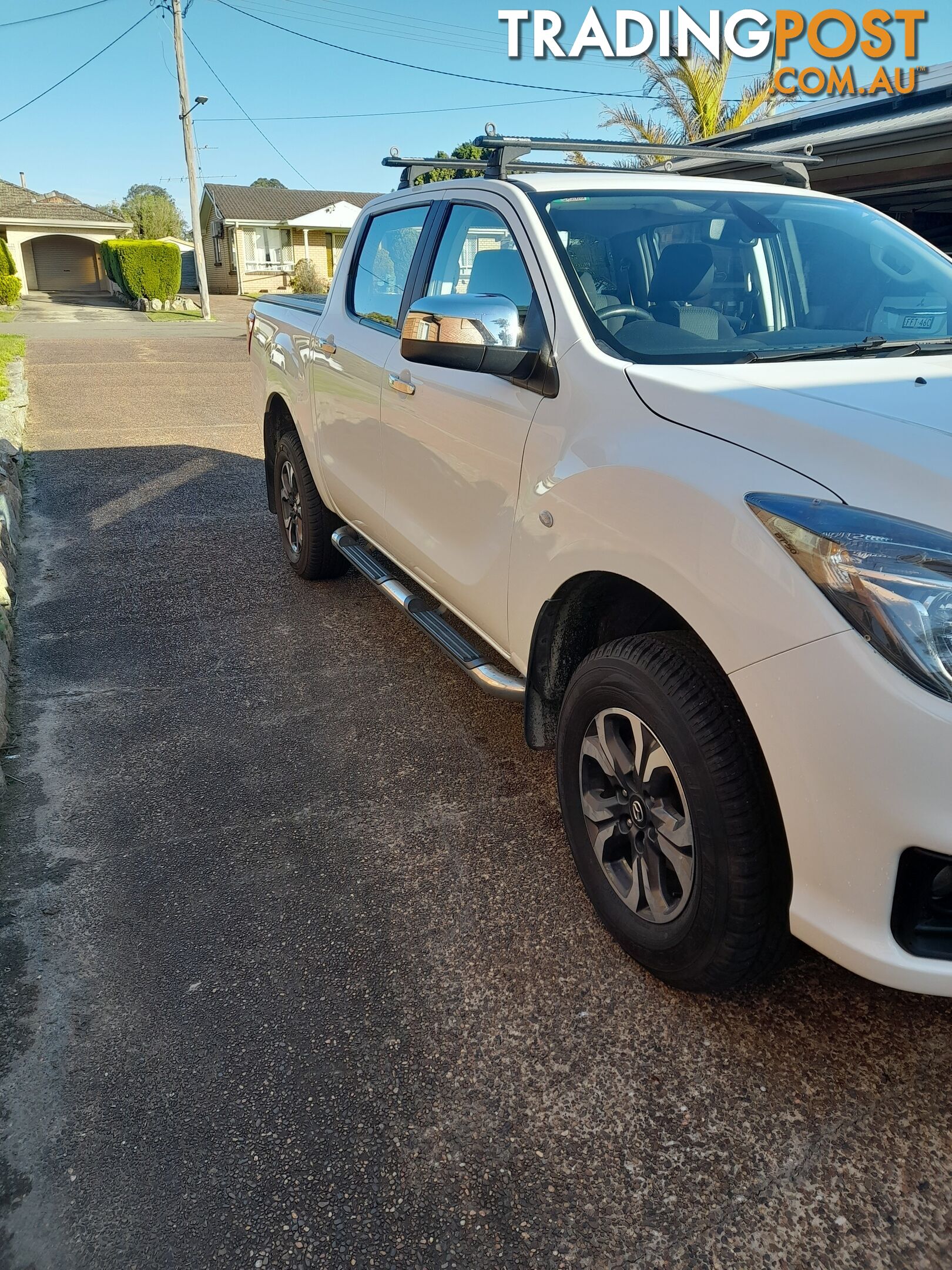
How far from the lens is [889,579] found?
1736 millimetres

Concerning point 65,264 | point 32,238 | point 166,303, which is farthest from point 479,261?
point 65,264

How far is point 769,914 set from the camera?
2139 mm

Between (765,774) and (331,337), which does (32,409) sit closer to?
(331,337)

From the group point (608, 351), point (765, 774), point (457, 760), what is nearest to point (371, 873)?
point (457, 760)

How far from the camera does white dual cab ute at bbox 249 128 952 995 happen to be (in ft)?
5.89

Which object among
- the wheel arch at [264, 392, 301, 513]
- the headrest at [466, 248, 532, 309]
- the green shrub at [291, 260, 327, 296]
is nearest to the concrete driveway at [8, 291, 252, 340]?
the green shrub at [291, 260, 327, 296]

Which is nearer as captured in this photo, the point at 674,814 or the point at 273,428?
the point at 674,814

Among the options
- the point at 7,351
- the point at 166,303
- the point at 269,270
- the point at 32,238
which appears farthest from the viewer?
the point at 269,270

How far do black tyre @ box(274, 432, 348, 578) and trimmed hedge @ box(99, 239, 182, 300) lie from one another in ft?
121

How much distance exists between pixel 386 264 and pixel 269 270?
48815 mm

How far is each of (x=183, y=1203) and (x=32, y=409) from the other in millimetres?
11890

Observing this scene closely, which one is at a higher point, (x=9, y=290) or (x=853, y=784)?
(x=9, y=290)

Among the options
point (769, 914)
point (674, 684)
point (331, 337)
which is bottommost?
point (769, 914)

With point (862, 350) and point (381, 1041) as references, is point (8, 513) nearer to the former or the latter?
point (381, 1041)
